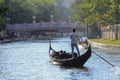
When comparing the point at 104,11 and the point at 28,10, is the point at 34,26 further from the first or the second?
the point at 104,11

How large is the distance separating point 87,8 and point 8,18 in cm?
3104

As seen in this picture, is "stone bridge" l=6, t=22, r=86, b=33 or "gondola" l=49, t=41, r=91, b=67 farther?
"stone bridge" l=6, t=22, r=86, b=33

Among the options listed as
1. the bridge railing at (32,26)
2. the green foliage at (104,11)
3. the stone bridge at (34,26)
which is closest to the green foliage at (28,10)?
the bridge railing at (32,26)

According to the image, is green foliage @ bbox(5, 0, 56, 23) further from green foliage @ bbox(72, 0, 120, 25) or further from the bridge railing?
green foliage @ bbox(72, 0, 120, 25)

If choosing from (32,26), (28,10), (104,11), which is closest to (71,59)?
(104,11)

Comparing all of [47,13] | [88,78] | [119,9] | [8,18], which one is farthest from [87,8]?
[88,78]

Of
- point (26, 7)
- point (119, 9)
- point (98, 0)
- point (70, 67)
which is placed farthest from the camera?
point (26, 7)

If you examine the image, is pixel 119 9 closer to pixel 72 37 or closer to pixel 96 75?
pixel 72 37

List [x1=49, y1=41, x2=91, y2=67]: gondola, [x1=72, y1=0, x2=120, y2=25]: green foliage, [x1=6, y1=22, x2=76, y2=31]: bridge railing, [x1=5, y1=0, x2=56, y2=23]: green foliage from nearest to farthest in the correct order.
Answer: [x1=49, y1=41, x2=91, y2=67]: gondola → [x1=72, y1=0, x2=120, y2=25]: green foliage → [x1=6, y1=22, x2=76, y2=31]: bridge railing → [x1=5, y1=0, x2=56, y2=23]: green foliage

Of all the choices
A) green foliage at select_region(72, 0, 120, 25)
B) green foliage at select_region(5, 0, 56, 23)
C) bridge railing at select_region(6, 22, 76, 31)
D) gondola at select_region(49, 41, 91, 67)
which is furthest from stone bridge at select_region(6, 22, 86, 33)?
gondola at select_region(49, 41, 91, 67)

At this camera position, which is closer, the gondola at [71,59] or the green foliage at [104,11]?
the gondola at [71,59]

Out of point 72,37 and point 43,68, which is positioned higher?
point 72,37

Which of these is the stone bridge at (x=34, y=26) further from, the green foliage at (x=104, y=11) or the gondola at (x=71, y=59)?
the gondola at (x=71, y=59)

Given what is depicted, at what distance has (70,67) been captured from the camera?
33.8m
